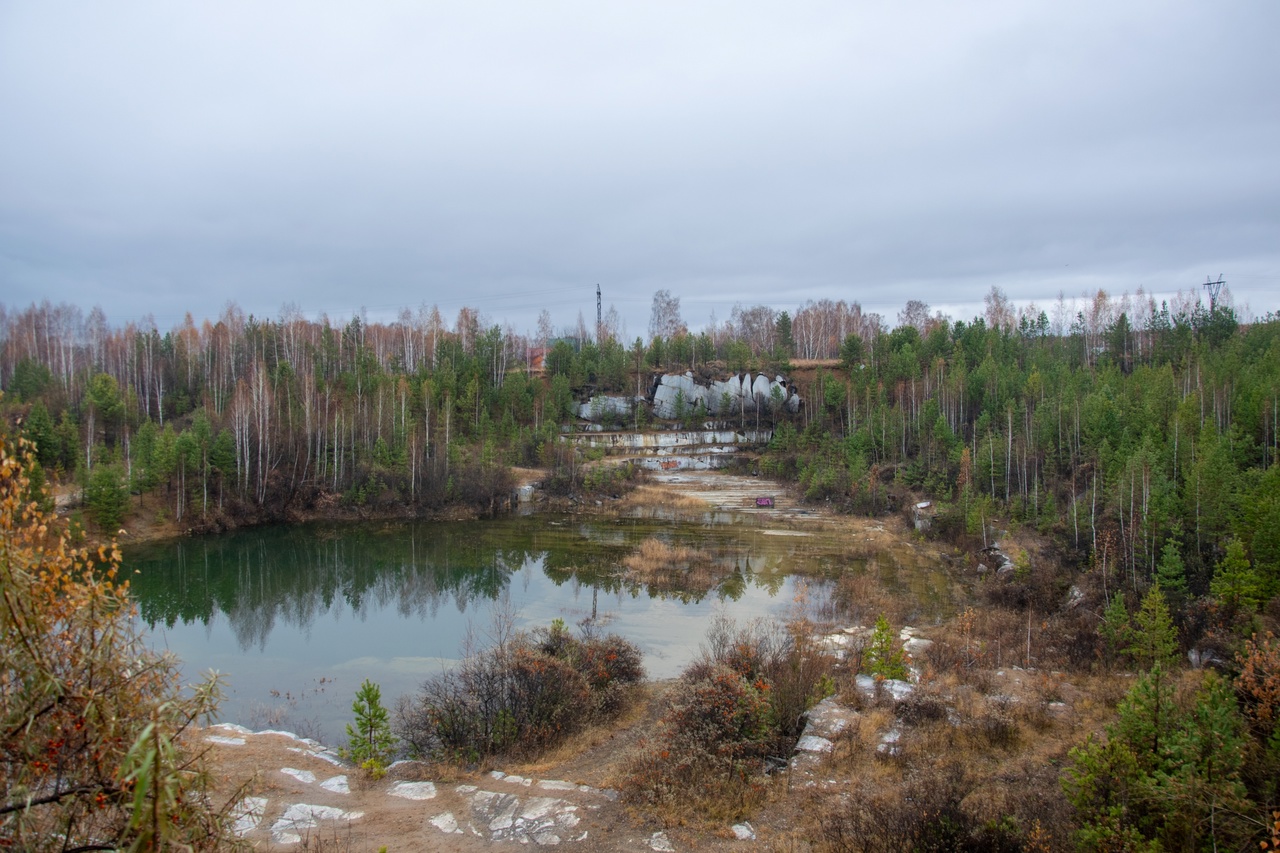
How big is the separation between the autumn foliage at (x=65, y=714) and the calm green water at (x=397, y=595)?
45.5 ft

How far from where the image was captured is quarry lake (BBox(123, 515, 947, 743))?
2266cm

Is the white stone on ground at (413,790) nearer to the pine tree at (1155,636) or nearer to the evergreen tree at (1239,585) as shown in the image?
the pine tree at (1155,636)

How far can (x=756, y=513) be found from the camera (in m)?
51.0

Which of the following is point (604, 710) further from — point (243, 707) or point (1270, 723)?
point (1270, 723)

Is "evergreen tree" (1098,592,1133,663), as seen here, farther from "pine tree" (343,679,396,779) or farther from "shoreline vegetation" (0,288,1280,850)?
"pine tree" (343,679,396,779)

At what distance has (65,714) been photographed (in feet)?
15.8

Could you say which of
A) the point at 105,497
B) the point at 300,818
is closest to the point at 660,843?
the point at 300,818

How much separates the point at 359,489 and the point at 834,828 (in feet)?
157

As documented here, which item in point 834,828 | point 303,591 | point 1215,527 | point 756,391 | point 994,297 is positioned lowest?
point 303,591

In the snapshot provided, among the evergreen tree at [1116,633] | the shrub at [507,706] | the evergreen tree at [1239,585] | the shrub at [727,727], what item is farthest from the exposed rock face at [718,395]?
the shrub at [507,706]

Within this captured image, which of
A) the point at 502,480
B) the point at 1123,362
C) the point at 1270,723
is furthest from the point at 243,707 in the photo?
the point at 1123,362

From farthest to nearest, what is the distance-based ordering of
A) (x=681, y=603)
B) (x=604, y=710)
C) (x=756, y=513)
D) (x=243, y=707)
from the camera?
1. (x=756, y=513)
2. (x=681, y=603)
3. (x=243, y=707)
4. (x=604, y=710)

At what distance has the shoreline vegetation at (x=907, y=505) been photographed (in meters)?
10.2

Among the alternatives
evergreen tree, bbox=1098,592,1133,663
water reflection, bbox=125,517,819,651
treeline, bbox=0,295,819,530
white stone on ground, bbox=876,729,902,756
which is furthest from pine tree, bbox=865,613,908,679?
treeline, bbox=0,295,819,530
